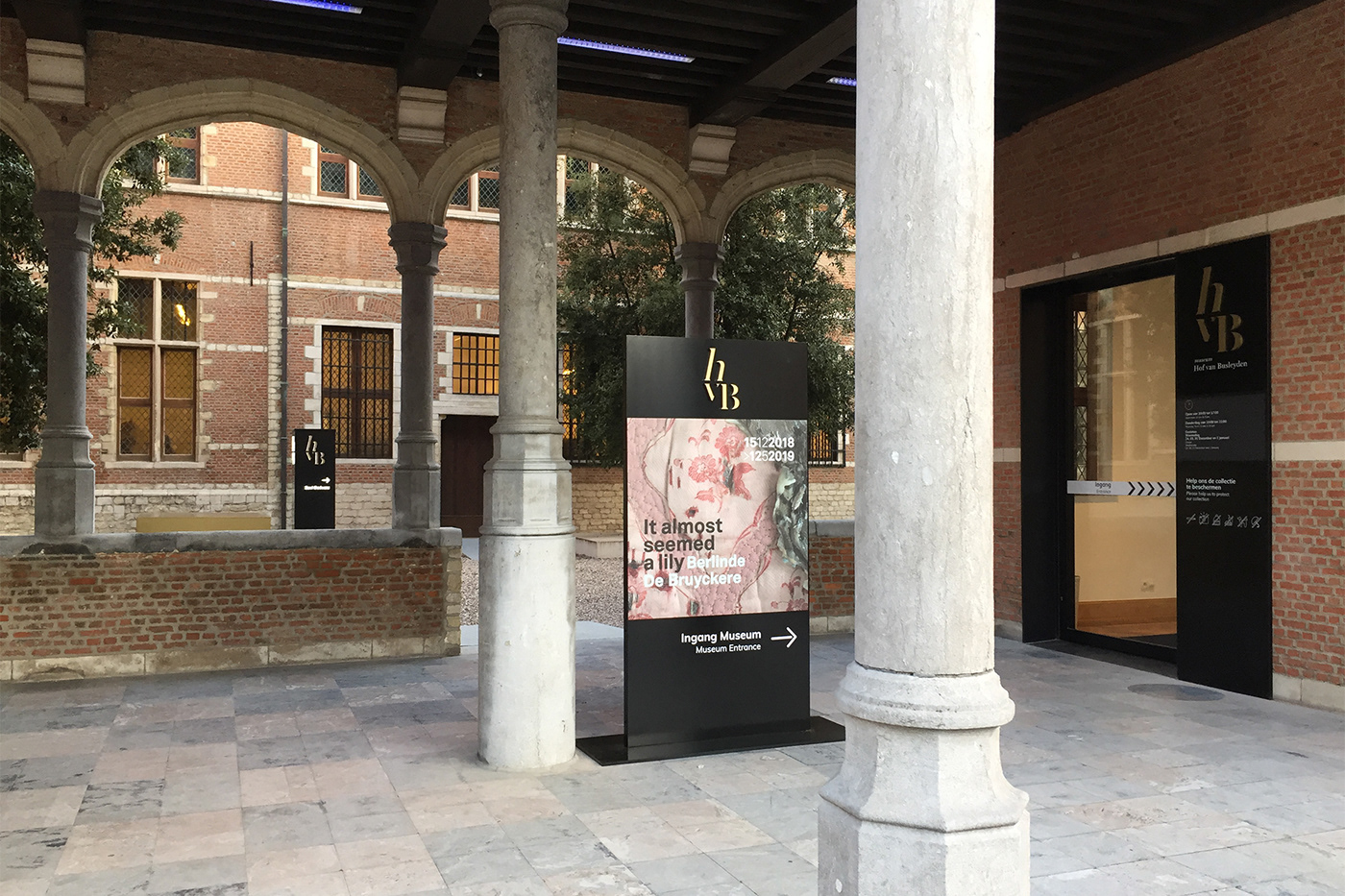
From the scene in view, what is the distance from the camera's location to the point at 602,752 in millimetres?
5605

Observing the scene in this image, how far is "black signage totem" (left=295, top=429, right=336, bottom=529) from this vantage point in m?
12.0

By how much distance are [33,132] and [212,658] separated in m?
4.06

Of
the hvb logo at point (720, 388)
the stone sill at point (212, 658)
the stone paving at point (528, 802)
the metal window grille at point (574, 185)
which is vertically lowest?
the stone paving at point (528, 802)

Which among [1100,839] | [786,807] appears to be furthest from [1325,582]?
[786,807]

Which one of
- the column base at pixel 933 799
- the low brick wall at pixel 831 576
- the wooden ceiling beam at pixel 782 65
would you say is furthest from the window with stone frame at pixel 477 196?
the column base at pixel 933 799

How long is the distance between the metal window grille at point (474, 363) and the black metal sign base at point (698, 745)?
15359 millimetres

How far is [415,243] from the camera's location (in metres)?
9.05

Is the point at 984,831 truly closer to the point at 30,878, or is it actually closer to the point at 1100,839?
the point at 1100,839

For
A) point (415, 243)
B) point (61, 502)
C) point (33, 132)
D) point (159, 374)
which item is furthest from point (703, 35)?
point (159, 374)

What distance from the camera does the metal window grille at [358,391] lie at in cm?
1964

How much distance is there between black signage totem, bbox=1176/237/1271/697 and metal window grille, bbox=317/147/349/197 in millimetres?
15643

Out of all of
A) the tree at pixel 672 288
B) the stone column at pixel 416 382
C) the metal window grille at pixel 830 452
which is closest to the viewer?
the stone column at pixel 416 382

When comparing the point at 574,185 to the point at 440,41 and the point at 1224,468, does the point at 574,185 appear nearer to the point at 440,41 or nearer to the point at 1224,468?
the point at 440,41

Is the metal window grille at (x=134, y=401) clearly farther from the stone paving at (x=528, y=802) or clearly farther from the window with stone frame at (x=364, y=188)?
the stone paving at (x=528, y=802)
